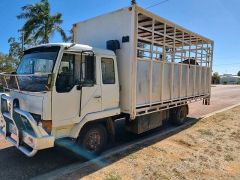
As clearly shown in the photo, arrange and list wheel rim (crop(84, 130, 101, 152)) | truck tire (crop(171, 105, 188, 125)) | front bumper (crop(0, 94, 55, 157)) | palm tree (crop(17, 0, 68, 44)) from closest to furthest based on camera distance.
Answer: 1. front bumper (crop(0, 94, 55, 157))
2. wheel rim (crop(84, 130, 101, 152))
3. truck tire (crop(171, 105, 188, 125))
4. palm tree (crop(17, 0, 68, 44))

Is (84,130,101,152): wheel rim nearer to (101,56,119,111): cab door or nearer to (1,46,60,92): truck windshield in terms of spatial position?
(101,56,119,111): cab door

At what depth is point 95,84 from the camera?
5.09 metres

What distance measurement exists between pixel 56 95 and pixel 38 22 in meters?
23.2

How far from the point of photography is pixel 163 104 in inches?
280

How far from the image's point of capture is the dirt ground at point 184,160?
14.9 feet

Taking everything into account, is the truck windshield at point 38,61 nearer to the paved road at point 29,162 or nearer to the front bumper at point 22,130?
the front bumper at point 22,130

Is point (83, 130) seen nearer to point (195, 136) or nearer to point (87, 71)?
point (87, 71)

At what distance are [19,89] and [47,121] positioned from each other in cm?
107

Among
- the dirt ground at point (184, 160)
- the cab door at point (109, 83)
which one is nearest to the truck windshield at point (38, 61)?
the cab door at point (109, 83)

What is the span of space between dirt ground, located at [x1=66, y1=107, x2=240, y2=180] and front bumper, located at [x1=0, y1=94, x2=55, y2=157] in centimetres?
86

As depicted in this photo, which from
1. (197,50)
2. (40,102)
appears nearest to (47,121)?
(40,102)

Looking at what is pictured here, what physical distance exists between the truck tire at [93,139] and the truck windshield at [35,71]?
1.45 m

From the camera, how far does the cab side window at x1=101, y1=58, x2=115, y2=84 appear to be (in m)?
5.33

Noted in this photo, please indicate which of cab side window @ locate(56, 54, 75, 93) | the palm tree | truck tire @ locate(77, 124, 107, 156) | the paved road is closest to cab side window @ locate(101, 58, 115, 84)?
cab side window @ locate(56, 54, 75, 93)
